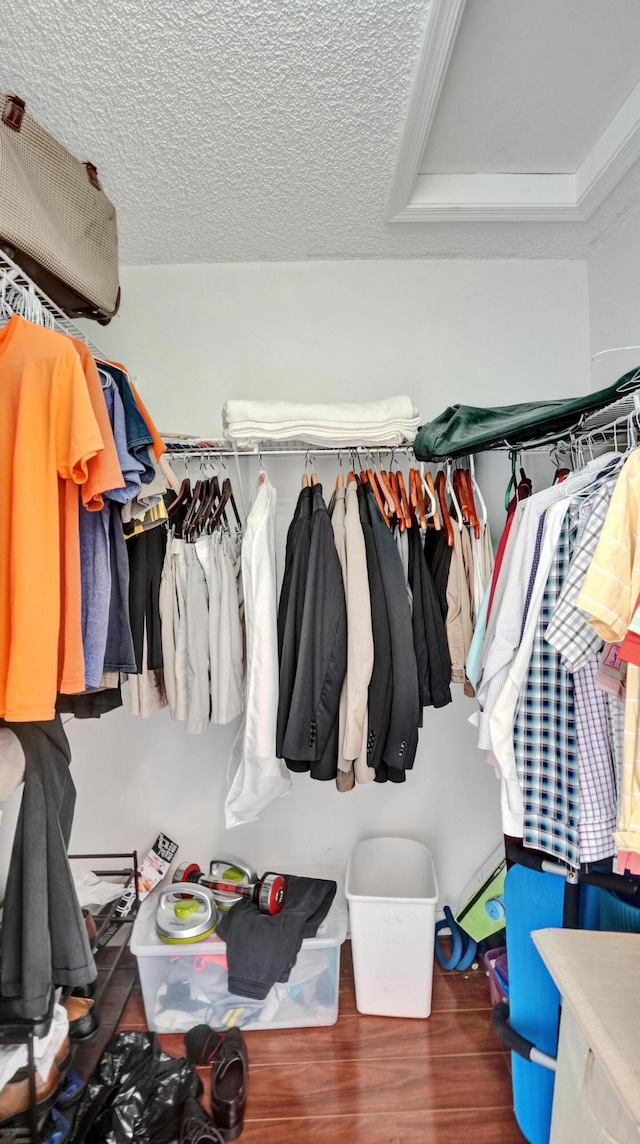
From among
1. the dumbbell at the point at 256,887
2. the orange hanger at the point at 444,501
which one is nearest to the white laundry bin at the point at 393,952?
the dumbbell at the point at 256,887

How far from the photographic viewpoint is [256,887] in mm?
1962

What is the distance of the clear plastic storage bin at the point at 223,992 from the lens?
1.82 m

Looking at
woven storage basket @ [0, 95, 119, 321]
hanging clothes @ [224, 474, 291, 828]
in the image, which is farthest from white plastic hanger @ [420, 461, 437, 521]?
woven storage basket @ [0, 95, 119, 321]

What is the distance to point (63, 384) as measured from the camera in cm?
108

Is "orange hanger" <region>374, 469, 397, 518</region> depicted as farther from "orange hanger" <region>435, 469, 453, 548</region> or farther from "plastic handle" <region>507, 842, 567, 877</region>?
"plastic handle" <region>507, 842, 567, 877</region>

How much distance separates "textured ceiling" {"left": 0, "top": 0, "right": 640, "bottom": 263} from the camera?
126 cm

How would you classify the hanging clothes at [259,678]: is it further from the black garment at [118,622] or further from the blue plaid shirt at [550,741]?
the blue plaid shirt at [550,741]

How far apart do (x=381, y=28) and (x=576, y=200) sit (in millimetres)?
902

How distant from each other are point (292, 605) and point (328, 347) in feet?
3.46

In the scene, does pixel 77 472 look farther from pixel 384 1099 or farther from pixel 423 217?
pixel 384 1099

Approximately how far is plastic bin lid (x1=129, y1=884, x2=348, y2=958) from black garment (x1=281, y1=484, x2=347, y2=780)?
0.58 metres

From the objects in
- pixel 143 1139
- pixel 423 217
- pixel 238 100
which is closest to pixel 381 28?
pixel 238 100

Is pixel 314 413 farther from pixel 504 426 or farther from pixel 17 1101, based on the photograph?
pixel 17 1101

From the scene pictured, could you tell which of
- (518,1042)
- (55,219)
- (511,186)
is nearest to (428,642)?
(518,1042)
